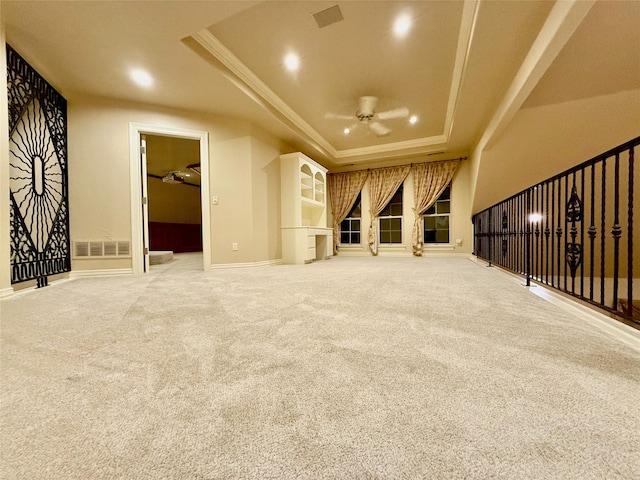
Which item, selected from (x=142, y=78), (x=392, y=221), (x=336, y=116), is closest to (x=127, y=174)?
(x=142, y=78)

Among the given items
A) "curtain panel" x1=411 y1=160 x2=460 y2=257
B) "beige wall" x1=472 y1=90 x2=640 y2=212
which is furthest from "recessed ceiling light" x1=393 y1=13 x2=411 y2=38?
"curtain panel" x1=411 y1=160 x2=460 y2=257

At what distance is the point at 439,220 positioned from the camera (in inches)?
230

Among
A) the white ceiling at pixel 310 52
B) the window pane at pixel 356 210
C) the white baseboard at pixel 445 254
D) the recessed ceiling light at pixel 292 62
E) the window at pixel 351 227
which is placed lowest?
the white baseboard at pixel 445 254

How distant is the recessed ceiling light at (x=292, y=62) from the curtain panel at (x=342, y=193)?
11.7 ft

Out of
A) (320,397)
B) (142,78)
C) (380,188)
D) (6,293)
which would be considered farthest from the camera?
(380,188)

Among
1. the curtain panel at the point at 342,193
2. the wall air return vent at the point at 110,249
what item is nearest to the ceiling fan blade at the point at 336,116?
the curtain panel at the point at 342,193

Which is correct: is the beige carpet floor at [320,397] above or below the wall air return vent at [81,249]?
below

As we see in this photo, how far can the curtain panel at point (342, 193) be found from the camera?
6.33 m

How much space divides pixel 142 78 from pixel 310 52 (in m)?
1.87

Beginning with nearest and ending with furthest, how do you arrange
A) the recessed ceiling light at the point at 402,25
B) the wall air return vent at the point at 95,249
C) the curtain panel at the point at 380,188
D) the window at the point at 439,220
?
the recessed ceiling light at the point at 402,25 → the wall air return vent at the point at 95,249 → the window at the point at 439,220 → the curtain panel at the point at 380,188

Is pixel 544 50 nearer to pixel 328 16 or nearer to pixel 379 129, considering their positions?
pixel 328 16

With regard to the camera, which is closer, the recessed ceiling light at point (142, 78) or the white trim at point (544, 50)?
the white trim at point (544, 50)

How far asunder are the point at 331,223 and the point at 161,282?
452 centimetres

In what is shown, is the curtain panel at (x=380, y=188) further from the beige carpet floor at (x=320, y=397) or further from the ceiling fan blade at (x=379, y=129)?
the beige carpet floor at (x=320, y=397)
